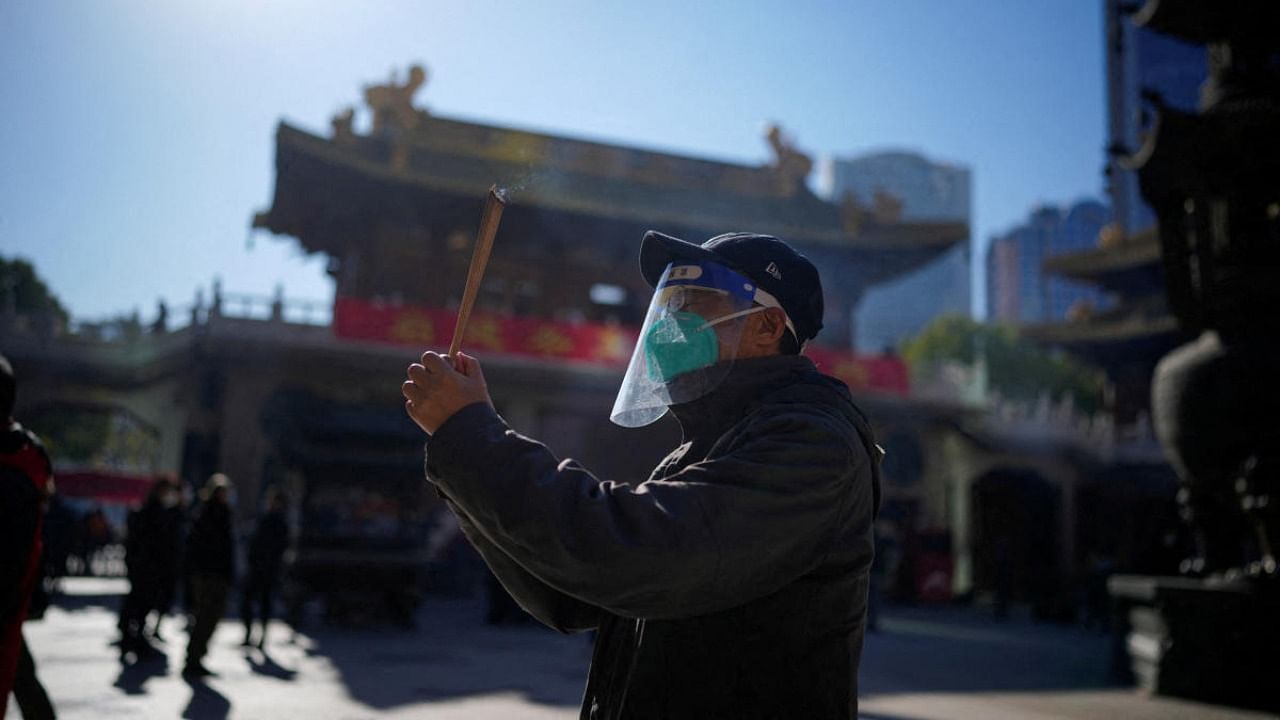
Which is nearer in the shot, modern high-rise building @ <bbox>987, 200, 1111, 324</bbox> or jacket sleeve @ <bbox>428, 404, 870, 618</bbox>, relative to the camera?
jacket sleeve @ <bbox>428, 404, 870, 618</bbox>

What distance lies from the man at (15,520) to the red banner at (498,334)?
14789 mm

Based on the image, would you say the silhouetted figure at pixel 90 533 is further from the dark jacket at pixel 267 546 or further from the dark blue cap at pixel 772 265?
the dark blue cap at pixel 772 265

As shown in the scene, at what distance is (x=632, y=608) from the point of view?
1227 millimetres

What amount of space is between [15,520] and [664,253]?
2.12 meters

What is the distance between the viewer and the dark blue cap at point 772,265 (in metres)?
1.60

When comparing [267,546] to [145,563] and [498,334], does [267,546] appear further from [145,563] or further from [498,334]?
[498,334]

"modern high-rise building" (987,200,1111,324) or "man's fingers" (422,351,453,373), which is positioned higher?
"modern high-rise building" (987,200,1111,324)

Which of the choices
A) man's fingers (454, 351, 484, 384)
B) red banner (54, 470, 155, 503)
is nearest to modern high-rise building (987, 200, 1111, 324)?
red banner (54, 470, 155, 503)

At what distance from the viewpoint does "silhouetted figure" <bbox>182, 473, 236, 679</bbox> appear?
7.30 metres

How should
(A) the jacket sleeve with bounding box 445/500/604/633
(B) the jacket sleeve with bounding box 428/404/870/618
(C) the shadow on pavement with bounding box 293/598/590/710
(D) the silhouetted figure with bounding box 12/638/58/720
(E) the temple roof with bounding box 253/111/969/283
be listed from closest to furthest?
(B) the jacket sleeve with bounding box 428/404/870/618, (A) the jacket sleeve with bounding box 445/500/604/633, (D) the silhouetted figure with bounding box 12/638/58/720, (C) the shadow on pavement with bounding box 293/598/590/710, (E) the temple roof with bounding box 253/111/969/283

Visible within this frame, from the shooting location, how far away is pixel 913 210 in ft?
366

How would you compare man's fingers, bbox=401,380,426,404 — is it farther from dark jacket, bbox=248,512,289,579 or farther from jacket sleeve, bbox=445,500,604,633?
dark jacket, bbox=248,512,289,579

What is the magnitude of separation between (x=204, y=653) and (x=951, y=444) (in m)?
21.3

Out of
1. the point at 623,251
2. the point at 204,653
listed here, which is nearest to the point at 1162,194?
the point at 204,653
